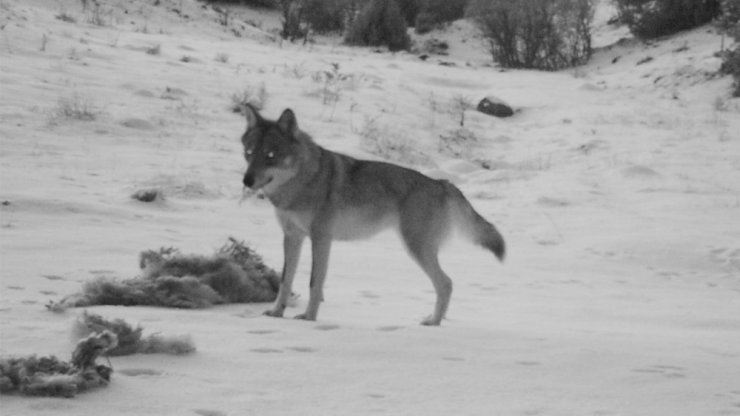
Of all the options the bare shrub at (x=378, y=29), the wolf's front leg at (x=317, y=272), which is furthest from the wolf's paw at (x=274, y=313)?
the bare shrub at (x=378, y=29)

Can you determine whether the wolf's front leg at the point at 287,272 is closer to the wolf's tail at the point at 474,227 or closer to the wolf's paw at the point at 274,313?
the wolf's paw at the point at 274,313

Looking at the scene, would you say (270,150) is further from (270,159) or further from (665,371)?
(665,371)

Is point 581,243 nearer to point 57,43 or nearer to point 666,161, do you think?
point 666,161

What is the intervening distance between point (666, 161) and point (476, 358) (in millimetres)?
11474

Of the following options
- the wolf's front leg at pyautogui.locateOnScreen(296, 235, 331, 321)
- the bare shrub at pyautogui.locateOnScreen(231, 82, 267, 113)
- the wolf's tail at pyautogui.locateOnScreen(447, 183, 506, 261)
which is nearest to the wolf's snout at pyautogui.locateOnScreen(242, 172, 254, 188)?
the wolf's front leg at pyautogui.locateOnScreen(296, 235, 331, 321)

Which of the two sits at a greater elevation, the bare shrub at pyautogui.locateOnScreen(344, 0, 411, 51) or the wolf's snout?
the bare shrub at pyautogui.locateOnScreen(344, 0, 411, 51)

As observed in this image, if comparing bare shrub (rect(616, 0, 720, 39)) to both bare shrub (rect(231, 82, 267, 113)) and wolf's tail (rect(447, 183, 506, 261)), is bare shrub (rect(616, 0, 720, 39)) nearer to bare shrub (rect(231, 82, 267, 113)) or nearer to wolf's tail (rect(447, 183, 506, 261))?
bare shrub (rect(231, 82, 267, 113))

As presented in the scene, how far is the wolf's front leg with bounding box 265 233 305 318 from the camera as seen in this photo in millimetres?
6363

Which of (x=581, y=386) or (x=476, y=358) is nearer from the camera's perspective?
(x=581, y=386)

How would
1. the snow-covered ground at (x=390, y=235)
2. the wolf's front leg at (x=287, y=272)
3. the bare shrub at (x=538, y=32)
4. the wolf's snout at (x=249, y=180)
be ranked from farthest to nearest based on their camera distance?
the bare shrub at (x=538, y=32) < the wolf's front leg at (x=287, y=272) < the wolf's snout at (x=249, y=180) < the snow-covered ground at (x=390, y=235)

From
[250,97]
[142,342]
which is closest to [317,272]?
[142,342]

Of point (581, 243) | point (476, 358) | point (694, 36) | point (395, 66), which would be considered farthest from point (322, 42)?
point (476, 358)

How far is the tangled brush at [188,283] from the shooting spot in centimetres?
588

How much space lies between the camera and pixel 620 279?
980cm
